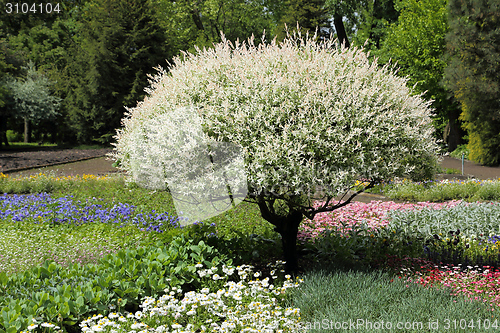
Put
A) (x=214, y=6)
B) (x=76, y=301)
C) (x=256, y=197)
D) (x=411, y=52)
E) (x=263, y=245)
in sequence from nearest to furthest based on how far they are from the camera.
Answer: (x=76, y=301)
(x=256, y=197)
(x=263, y=245)
(x=411, y=52)
(x=214, y=6)

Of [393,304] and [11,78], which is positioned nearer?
[393,304]

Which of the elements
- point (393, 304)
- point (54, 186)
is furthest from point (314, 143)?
point (54, 186)

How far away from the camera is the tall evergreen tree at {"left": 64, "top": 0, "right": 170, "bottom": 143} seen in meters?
25.7

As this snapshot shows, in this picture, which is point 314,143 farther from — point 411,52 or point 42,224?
point 411,52

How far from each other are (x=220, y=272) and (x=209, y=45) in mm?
25652

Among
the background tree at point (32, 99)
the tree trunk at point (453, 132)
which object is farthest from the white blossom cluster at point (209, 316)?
the background tree at point (32, 99)

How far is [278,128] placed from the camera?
3918 mm

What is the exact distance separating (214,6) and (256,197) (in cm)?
2744

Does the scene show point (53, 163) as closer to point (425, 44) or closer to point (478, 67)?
point (478, 67)

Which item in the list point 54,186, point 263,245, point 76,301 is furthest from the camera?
point 54,186

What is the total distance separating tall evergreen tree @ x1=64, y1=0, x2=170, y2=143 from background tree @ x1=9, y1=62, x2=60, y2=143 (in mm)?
1550

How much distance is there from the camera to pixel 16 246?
610 cm

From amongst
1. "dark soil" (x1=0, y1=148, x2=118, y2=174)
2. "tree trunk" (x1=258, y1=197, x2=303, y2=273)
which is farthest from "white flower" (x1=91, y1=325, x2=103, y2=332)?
"dark soil" (x1=0, y1=148, x2=118, y2=174)

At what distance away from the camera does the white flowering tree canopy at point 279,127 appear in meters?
3.81
